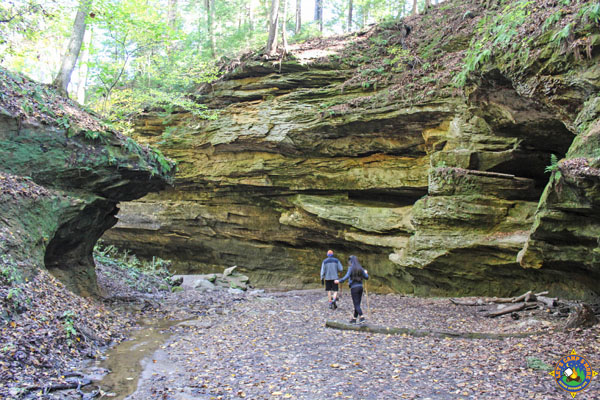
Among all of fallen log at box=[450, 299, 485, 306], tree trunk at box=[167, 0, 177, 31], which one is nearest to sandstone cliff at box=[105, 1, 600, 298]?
fallen log at box=[450, 299, 485, 306]

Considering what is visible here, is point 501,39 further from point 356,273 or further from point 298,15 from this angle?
point 298,15

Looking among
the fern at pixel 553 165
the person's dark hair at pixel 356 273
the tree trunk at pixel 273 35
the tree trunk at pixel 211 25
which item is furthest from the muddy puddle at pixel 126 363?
the tree trunk at pixel 211 25

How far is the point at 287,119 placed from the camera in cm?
1803

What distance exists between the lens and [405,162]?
1681cm

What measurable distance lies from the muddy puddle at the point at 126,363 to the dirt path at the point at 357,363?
0.19 metres

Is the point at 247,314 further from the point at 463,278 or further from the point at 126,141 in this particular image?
the point at 463,278

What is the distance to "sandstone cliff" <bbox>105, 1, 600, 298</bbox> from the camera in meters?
8.07

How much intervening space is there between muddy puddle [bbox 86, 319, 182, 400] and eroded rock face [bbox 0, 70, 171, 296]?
8.22 ft

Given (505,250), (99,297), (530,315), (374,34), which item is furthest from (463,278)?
(374,34)

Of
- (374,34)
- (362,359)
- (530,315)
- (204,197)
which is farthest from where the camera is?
(204,197)

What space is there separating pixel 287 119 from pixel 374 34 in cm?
798

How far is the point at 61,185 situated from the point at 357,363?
8.88 metres

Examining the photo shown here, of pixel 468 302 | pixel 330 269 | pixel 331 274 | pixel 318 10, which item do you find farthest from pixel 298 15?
pixel 468 302
